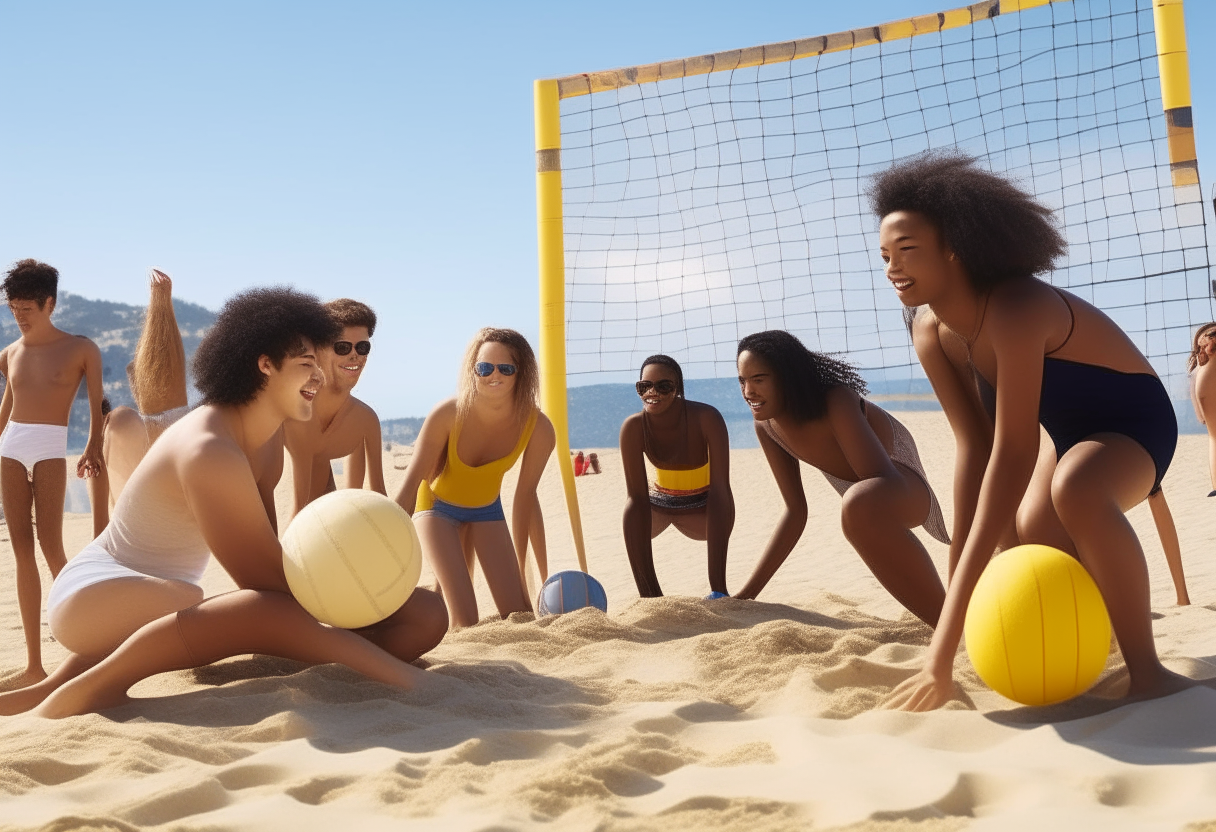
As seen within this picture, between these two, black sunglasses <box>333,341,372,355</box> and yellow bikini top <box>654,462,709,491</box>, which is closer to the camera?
black sunglasses <box>333,341,372,355</box>

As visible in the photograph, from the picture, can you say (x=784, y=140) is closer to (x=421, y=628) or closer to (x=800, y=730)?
(x=421, y=628)

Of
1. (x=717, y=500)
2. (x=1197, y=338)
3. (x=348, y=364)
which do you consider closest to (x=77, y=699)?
(x=348, y=364)

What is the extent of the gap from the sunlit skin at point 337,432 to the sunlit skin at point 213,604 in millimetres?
1543

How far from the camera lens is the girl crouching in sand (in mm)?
3102

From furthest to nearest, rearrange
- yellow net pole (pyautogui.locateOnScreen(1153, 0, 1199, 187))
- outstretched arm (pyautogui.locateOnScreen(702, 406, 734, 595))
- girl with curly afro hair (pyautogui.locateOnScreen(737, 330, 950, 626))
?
yellow net pole (pyautogui.locateOnScreen(1153, 0, 1199, 187)) < outstretched arm (pyautogui.locateOnScreen(702, 406, 734, 595)) < girl with curly afro hair (pyautogui.locateOnScreen(737, 330, 950, 626))

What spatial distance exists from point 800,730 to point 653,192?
5531 mm

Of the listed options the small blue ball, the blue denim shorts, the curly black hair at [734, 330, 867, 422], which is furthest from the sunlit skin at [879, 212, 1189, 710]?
the blue denim shorts

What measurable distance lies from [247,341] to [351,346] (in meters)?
1.80

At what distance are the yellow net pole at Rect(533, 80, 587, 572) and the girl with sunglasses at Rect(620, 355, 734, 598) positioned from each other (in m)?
1.32

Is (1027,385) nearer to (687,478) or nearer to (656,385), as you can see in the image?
(656,385)

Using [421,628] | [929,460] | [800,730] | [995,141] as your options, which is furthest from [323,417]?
[929,460]

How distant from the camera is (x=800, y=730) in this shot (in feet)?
8.78

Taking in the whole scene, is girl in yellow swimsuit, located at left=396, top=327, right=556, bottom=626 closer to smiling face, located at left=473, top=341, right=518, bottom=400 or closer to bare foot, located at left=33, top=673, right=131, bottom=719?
Result: smiling face, located at left=473, top=341, right=518, bottom=400

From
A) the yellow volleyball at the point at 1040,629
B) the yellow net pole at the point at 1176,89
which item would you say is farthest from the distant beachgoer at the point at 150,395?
→ the yellow net pole at the point at 1176,89
